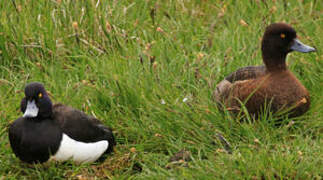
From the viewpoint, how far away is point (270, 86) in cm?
512

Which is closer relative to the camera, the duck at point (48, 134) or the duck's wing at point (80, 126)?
the duck at point (48, 134)

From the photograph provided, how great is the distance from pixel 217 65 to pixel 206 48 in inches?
22.9

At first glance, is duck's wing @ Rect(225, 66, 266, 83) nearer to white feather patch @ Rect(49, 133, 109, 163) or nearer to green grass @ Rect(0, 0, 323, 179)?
green grass @ Rect(0, 0, 323, 179)

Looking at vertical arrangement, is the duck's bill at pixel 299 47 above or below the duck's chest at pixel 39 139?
above

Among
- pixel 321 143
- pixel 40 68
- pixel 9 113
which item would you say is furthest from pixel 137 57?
pixel 321 143

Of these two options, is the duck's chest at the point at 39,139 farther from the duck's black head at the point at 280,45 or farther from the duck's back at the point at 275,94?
the duck's black head at the point at 280,45

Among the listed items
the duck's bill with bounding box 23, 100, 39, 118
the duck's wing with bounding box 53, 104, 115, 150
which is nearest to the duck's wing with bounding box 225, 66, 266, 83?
the duck's wing with bounding box 53, 104, 115, 150

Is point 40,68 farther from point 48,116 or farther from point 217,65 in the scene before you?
point 217,65

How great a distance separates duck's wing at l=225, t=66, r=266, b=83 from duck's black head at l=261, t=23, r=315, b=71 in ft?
0.30

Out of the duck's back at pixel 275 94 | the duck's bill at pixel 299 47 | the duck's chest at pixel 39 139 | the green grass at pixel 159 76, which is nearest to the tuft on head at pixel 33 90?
the duck's chest at pixel 39 139

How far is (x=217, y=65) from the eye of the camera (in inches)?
227

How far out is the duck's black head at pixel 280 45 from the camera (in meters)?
5.26

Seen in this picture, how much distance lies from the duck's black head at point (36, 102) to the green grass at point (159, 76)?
0.40m

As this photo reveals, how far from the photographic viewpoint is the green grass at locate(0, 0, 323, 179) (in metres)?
4.56
